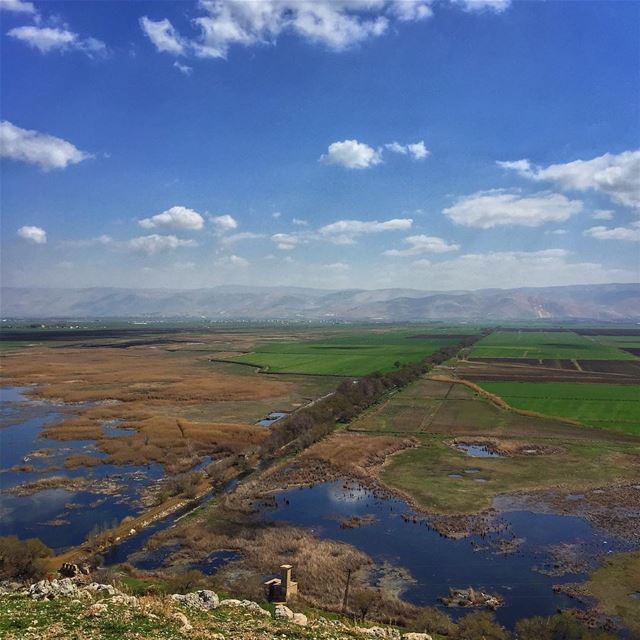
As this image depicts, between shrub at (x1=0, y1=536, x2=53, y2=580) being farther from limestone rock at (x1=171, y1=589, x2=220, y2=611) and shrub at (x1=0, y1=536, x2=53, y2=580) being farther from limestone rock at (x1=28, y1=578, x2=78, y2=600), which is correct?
limestone rock at (x1=171, y1=589, x2=220, y2=611)

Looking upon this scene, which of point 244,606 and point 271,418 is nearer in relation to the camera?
point 244,606

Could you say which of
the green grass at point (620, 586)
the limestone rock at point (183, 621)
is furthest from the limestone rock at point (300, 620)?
the green grass at point (620, 586)

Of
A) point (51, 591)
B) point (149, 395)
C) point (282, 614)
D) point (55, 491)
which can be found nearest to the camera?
point (51, 591)

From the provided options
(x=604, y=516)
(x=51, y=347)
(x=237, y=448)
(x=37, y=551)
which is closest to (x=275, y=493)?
(x=237, y=448)

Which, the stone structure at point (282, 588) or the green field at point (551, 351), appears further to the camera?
the green field at point (551, 351)

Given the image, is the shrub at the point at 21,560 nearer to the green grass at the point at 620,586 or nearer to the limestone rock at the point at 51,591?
the limestone rock at the point at 51,591

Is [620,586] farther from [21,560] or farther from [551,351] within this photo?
[551,351]

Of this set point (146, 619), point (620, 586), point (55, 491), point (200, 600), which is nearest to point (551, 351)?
point (620, 586)
